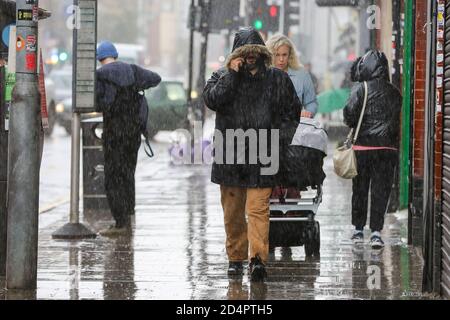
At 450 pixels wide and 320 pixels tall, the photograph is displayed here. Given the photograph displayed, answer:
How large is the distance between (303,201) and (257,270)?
1494 mm

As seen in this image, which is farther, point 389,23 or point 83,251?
point 389,23

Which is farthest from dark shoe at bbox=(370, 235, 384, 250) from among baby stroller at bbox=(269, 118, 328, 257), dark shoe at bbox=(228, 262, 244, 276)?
dark shoe at bbox=(228, 262, 244, 276)

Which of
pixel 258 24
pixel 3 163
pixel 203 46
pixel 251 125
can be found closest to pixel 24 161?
pixel 3 163

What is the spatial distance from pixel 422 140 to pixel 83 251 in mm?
3287

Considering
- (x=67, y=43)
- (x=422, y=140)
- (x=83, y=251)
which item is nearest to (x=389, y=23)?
(x=422, y=140)

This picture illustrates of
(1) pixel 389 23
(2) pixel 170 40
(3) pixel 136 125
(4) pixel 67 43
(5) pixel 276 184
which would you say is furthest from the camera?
(2) pixel 170 40

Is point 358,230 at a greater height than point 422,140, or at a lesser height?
lesser

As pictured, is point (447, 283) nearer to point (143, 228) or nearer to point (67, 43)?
point (143, 228)

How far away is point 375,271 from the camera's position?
9.83 meters

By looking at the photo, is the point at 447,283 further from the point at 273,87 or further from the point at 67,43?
the point at 67,43

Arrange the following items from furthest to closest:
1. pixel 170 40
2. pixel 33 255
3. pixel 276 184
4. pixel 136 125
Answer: pixel 170 40 → pixel 136 125 → pixel 276 184 → pixel 33 255

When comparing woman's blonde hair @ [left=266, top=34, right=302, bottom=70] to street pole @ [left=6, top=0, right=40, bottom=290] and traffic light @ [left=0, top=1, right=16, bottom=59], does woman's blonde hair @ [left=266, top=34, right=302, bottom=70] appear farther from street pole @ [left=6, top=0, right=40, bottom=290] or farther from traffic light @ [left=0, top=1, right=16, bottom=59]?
street pole @ [left=6, top=0, right=40, bottom=290]

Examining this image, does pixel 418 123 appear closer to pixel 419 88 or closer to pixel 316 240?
pixel 419 88
